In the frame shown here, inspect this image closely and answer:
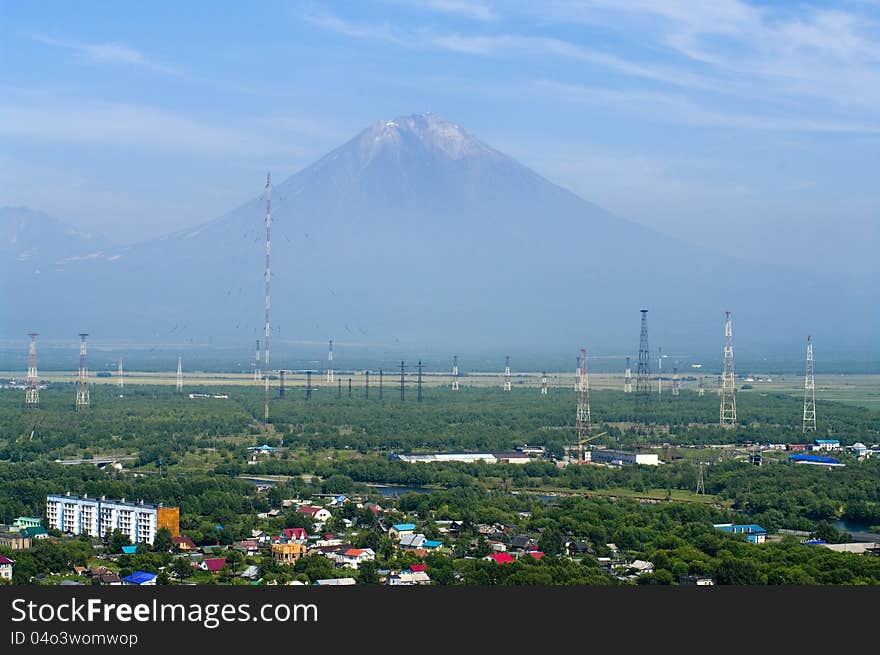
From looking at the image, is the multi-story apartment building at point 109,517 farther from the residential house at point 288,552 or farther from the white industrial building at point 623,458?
the white industrial building at point 623,458

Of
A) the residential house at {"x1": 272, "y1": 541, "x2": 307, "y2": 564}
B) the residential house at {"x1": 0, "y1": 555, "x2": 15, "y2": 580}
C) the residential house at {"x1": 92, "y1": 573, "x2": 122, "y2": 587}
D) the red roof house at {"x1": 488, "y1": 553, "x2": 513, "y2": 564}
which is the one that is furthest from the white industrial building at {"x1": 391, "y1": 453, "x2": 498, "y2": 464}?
the residential house at {"x1": 92, "y1": 573, "x2": 122, "y2": 587}

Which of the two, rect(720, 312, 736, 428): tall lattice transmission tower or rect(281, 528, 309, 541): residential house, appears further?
rect(720, 312, 736, 428): tall lattice transmission tower

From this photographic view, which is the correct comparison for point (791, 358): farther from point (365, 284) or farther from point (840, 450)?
point (840, 450)

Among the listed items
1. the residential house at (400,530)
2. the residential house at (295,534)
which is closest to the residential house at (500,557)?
the residential house at (400,530)

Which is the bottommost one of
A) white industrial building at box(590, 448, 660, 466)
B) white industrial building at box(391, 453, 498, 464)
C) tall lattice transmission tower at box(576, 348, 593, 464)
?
white industrial building at box(391, 453, 498, 464)

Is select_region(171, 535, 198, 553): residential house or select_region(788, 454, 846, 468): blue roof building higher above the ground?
select_region(788, 454, 846, 468): blue roof building

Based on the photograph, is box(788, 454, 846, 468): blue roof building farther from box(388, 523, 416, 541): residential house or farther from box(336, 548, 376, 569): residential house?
box(336, 548, 376, 569): residential house
